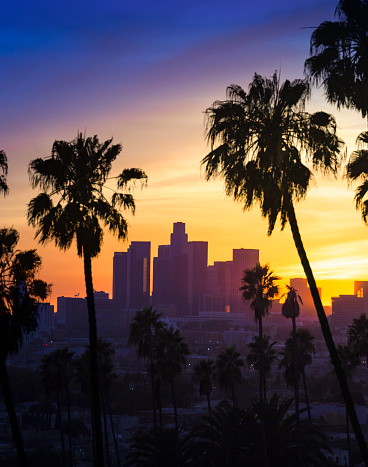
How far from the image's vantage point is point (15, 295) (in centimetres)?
2619

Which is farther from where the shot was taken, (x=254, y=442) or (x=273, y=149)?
(x=254, y=442)

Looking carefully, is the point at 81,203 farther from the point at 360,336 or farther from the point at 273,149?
the point at 360,336

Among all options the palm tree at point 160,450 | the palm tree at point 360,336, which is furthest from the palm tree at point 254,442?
the palm tree at point 360,336

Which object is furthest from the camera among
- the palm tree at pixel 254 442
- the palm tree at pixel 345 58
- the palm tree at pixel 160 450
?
the palm tree at pixel 160 450

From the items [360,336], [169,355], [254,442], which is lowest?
[254,442]

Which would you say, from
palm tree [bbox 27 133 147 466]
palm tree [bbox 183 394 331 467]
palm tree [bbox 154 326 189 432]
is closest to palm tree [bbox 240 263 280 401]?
palm tree [bbox 183 394 331 467]

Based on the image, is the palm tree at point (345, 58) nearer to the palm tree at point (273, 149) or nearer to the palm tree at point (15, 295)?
the palm tree at point (273, 149)

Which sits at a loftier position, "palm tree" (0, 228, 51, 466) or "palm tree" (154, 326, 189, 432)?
"palm tree" (0, 228, 51, 466)

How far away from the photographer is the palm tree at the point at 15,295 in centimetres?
2612

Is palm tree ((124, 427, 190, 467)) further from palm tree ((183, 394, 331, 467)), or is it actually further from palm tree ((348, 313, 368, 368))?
palm tree ((348, 313, 368, 368))

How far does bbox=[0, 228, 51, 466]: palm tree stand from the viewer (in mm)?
26125

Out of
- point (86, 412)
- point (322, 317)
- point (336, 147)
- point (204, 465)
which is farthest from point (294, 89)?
point (86, 412)

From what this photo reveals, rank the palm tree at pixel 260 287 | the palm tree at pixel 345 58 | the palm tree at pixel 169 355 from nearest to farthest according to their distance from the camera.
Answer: the palm tree at pixel 345 58, the palm tree at pixel 260 287, the palm tree at pixel 169 355

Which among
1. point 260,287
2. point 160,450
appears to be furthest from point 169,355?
point 260,287
